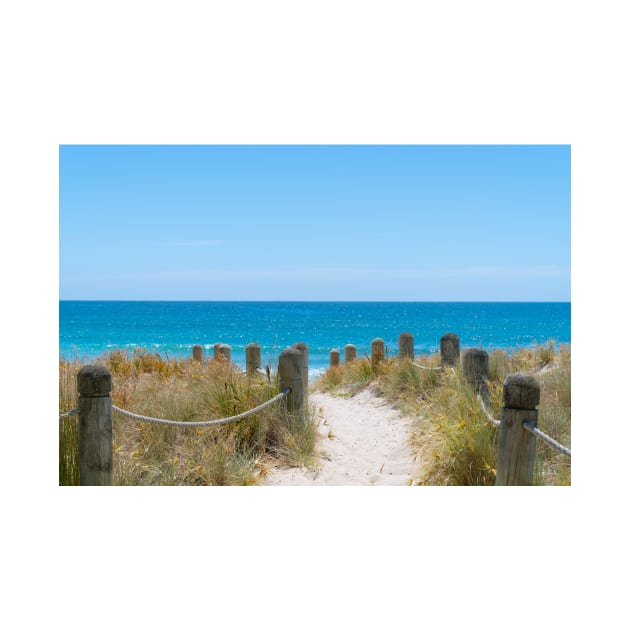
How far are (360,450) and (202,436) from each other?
1.96 metres

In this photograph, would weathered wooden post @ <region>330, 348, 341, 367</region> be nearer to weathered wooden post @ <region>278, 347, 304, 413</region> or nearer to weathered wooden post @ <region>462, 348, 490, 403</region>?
weathered wooden post @ <region>462, 348, 490, 403</region>

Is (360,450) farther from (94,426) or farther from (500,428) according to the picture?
(94,426)

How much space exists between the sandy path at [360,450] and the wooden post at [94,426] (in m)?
1.68

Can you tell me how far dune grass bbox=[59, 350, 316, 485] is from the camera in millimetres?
4902

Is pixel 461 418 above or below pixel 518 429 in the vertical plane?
below

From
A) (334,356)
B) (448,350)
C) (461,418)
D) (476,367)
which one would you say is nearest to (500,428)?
(461,418)

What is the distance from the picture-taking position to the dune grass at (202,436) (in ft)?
16.1

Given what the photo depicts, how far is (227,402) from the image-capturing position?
6.12 metres

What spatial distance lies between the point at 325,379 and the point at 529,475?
8.31 metres

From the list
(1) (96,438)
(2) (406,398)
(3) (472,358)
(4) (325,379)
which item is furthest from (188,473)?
(4) (325,379)

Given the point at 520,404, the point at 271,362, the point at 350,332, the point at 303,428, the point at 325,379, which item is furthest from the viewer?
the point at 350,332

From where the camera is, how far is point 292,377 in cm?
613
